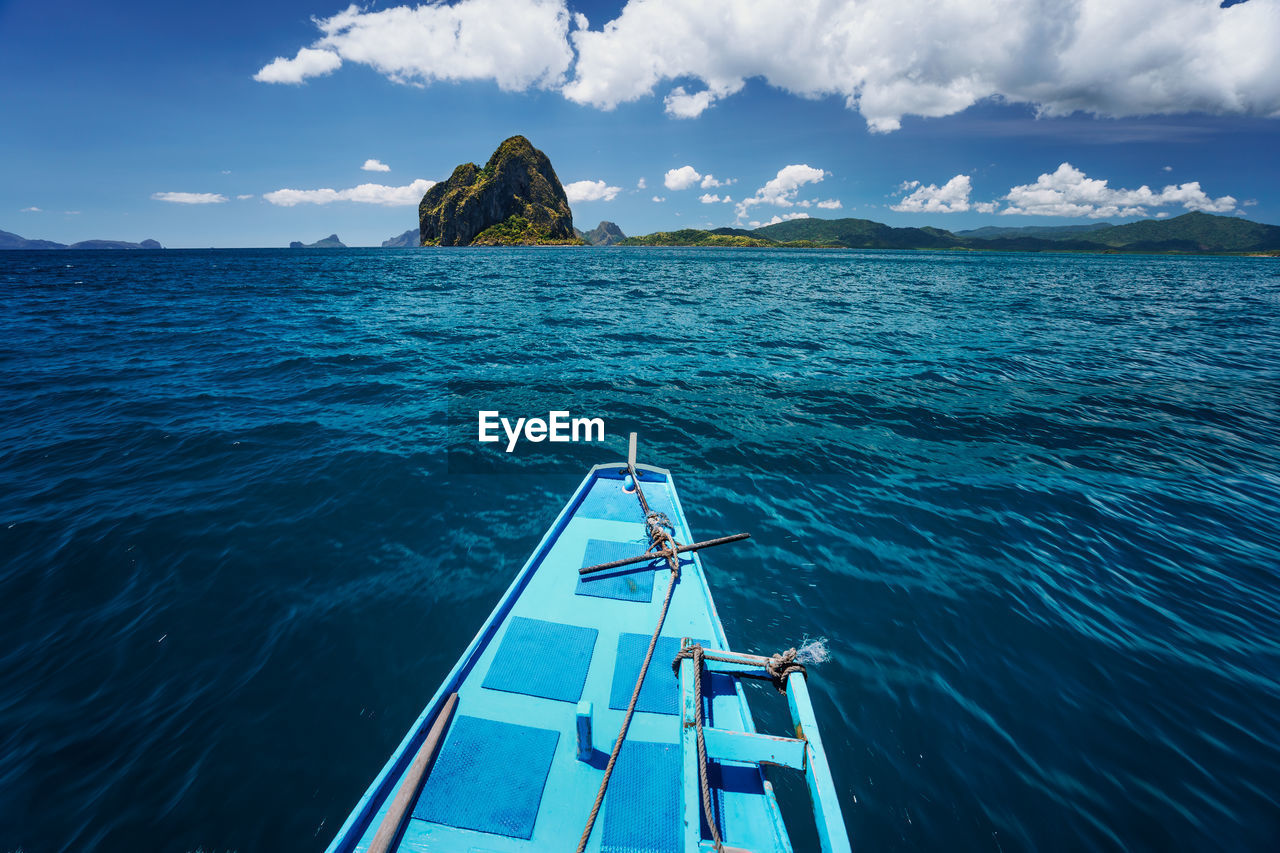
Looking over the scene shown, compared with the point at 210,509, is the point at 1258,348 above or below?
above

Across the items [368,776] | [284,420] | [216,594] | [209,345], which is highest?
[209,345]

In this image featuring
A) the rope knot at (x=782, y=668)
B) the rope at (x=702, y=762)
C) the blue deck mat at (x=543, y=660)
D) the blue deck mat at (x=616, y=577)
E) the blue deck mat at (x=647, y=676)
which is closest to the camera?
the rope at (x=702, y=762)

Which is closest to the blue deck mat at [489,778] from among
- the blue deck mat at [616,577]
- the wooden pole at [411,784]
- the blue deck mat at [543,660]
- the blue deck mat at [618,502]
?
the wooden pole at [411,784]

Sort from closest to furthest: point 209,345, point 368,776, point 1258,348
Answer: point 368,776
point 209,345
point 1258,348

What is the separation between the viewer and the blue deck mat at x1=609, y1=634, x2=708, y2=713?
5.41 m

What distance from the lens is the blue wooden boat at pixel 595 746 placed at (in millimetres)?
4039

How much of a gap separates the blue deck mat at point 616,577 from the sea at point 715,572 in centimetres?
173

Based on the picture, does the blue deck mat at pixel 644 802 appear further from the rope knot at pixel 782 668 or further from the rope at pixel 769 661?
the rope knot at pixel 782 668

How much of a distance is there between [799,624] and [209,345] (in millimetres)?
31085

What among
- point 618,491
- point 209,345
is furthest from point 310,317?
point 618,491

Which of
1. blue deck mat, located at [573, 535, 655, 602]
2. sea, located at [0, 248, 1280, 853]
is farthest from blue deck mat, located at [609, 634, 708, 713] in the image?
sea, located at [0, 248, 1280, 853]

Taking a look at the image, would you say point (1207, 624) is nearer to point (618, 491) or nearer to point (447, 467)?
point (618, 491)

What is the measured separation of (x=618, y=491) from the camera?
10367mm

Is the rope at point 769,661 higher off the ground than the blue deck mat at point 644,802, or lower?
higher
